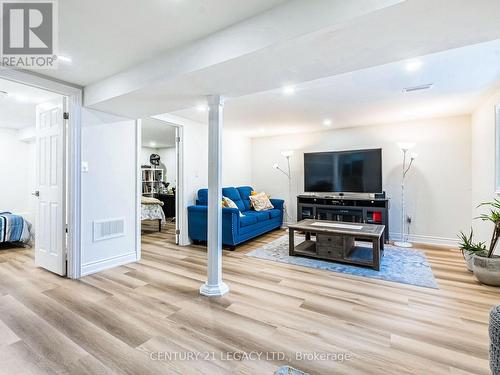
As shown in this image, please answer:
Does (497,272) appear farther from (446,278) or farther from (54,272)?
(54,272)

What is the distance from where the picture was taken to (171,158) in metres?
8.45

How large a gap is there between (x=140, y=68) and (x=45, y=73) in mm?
1159

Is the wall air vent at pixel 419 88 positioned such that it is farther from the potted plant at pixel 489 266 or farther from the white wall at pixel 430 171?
the white wall at pixel 430 171

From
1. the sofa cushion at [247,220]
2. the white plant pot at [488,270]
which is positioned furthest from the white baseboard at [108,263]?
the white plant pot at [488,270]

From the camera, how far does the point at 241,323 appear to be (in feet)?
6.51

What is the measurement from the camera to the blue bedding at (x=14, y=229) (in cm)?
415

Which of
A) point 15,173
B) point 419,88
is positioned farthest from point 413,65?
point 15,173

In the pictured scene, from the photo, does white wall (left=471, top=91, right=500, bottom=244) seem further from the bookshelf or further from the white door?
the bookshelf

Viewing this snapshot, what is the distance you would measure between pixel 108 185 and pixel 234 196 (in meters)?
2.39

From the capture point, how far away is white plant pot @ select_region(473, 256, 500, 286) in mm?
2566

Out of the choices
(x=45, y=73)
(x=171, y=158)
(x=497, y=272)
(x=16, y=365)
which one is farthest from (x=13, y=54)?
(x=171, y=158)

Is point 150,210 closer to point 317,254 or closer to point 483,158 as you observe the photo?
point 317,254

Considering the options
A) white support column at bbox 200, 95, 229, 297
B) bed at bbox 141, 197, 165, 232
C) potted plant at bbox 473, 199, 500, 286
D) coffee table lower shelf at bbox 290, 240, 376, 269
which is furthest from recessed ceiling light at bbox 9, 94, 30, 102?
potted plant at bbox 473, 199, 500, 286

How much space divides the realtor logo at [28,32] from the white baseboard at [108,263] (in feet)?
7.35
